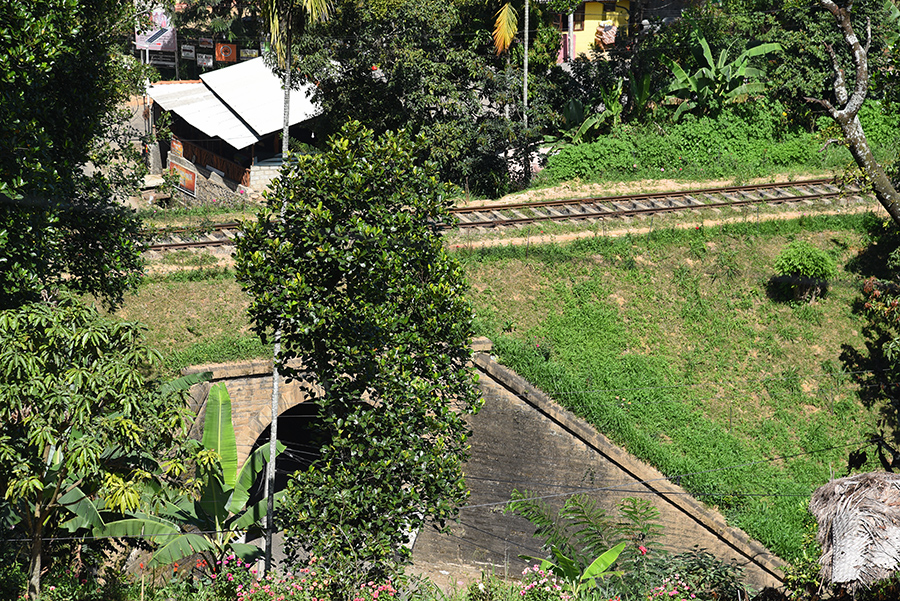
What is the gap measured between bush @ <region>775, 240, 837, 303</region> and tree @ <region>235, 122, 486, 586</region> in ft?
36.1

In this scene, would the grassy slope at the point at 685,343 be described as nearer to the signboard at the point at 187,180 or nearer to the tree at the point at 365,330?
the tree at the point at 365,330

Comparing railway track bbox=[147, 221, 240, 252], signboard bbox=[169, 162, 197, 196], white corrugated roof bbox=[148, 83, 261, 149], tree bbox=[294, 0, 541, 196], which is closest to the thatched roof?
railway track bbox=[147, 221, 240, 252]

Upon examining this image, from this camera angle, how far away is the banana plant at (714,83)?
2631cm

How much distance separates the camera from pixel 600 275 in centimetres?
2048

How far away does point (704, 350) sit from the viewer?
62.9ft

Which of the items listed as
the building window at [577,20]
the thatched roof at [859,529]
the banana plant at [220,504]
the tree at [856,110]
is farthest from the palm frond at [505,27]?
the thatched roof at [859,529]

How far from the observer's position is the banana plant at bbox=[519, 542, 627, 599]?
36.4 ft

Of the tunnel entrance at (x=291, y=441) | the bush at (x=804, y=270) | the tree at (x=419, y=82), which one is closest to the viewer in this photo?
the tunnel entrance at (x=291, y=441)

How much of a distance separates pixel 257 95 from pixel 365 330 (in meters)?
22.4

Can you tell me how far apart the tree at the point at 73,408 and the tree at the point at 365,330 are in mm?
1717

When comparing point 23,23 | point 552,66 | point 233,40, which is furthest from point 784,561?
point 233,40

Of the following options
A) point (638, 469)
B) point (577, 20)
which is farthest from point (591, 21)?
point (638, 469)

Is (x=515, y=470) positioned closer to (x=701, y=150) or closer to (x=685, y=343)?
(x=685, y=343)

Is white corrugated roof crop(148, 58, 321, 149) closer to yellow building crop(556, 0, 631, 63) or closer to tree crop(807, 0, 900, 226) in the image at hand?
yellow building crop(556, 0, 631, 63)
